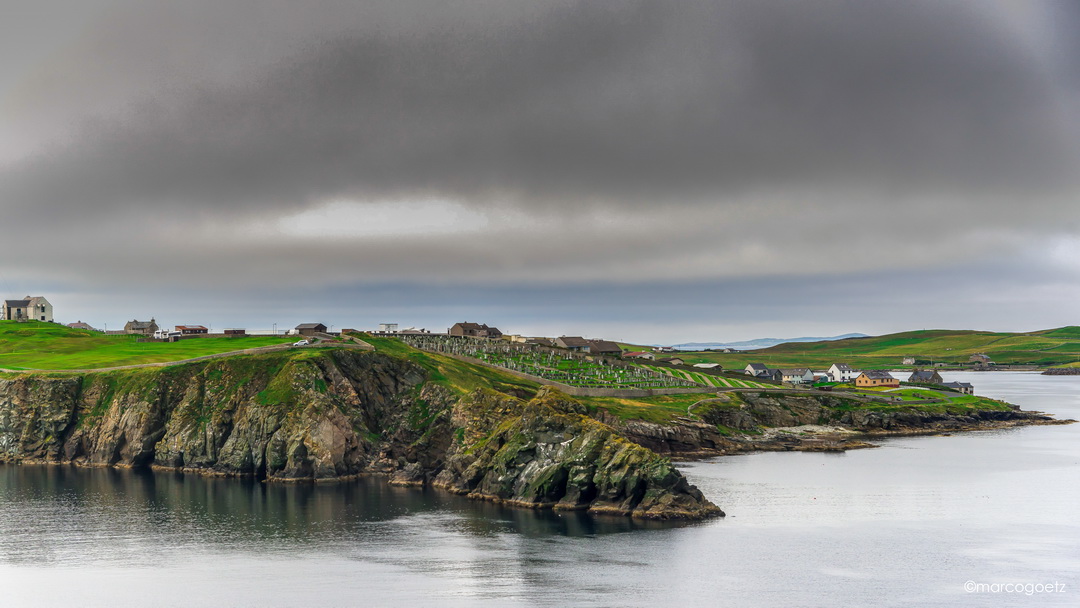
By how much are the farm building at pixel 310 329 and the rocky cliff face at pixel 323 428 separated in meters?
30.6

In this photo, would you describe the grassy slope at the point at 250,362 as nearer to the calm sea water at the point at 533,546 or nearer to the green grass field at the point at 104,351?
the green grass field at the point at 104,351

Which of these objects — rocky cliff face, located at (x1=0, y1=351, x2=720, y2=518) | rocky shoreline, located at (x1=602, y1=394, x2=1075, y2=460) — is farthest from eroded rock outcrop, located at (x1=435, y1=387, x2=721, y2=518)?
rocky shoreline, located at (x1=602, y1=394, x2=1075, y2=460)

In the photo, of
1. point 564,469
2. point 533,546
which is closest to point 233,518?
point 533,546

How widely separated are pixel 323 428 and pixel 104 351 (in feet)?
259

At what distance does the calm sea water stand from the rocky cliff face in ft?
20.4

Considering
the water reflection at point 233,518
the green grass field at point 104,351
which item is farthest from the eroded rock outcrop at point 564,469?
the green grass field at point 104,351

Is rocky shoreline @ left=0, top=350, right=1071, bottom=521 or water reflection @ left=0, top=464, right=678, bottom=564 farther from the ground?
rocky shoreline @ left=0, top=350, right=1071, bottom=521

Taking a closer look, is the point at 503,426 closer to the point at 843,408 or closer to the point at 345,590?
the point at 345,590

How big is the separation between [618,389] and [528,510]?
265 feet

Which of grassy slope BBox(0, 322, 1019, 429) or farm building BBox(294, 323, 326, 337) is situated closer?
grassy slope BBox(0, 322, 1019, 429)

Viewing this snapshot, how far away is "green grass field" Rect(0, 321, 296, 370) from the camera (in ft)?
546

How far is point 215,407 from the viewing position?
144 m

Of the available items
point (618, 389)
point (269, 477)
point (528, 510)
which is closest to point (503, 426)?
point (528, 510)

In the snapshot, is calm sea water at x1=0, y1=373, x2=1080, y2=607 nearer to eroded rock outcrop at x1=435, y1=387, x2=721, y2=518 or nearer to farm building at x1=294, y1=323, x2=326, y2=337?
eroded rock outcrop at x1=435, y1=387, x2=721, y2=518
